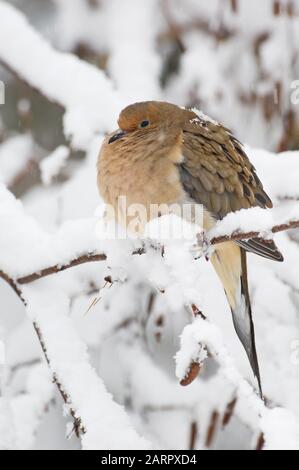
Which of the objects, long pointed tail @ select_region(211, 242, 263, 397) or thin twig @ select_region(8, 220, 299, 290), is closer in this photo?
thin twig @ select_region(8, 220, 299, 290)

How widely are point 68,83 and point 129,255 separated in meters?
1.44

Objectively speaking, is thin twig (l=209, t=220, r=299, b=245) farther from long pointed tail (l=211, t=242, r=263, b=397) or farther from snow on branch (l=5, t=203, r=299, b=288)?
long pointed tail (l=211, t=242, r=263, b=397)

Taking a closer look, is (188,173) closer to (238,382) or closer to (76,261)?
(76,261)

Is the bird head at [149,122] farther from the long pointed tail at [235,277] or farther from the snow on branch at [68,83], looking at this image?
the long pointed tail at [235,277]

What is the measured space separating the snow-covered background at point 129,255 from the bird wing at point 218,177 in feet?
0.22

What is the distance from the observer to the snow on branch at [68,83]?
123 inches

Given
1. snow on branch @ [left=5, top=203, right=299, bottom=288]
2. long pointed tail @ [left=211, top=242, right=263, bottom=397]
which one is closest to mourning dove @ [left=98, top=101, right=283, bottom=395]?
long pointed tail @ [left=211, top=242, right=263, bottom=397]

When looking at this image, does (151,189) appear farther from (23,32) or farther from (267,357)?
(23,32)

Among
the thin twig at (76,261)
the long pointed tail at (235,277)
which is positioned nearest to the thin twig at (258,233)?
the thin twig at (76,261)

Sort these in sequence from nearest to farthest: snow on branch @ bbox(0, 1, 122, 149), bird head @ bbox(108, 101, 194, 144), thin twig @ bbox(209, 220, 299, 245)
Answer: thin twig @ bbox(209, 220, 299, 245), bird head @ bbox(108, 101, 194, 144), snow on branch @ bbox(0, 1, 122, 149)

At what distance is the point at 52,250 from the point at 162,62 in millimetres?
2536

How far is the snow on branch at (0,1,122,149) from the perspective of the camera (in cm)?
312

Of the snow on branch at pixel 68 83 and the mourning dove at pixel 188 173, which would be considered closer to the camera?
the mourning dove at pixel 188 173

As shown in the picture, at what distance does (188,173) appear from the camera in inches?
106
